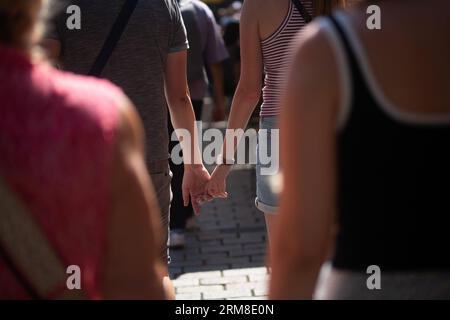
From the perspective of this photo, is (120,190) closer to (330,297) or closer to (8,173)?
(8,173)

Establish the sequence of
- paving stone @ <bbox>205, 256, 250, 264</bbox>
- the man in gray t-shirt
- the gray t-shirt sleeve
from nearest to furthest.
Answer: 1. the man in gray t-shirt
2. the gray t-shirt sleeve
3. paving stone @ <bbox>205, 256, 250, 264</bbox>

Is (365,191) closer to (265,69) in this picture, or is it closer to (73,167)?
(73,167)

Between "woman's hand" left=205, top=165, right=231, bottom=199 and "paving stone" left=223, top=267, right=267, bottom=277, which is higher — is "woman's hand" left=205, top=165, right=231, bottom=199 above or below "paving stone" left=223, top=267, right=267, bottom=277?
above

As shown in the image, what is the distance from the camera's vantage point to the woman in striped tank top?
11.2ft

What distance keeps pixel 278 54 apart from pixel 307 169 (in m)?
1.73

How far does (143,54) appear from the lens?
3.19 metres

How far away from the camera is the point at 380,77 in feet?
5.73

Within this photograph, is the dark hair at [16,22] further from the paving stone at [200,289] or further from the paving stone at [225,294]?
the paving stone at [200,289]

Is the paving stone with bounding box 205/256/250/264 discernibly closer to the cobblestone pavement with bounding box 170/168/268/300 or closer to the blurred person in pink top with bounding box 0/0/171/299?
the cobblestone pavement with bounding box 170/168/268/300

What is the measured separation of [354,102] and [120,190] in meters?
0.51

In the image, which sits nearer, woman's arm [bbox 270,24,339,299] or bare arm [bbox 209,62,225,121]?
woman's arm [bbox 270,24,339,299]

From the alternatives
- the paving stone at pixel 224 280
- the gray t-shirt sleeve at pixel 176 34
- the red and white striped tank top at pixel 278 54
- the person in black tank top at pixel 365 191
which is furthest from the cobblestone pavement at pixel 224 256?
the person in black tank top at pixel 365 191

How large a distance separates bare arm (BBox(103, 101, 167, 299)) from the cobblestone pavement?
326cm

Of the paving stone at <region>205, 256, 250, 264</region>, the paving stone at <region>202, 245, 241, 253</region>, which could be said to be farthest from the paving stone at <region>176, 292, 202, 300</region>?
the paving stone at <region>202, 245, 241, 253</region>
